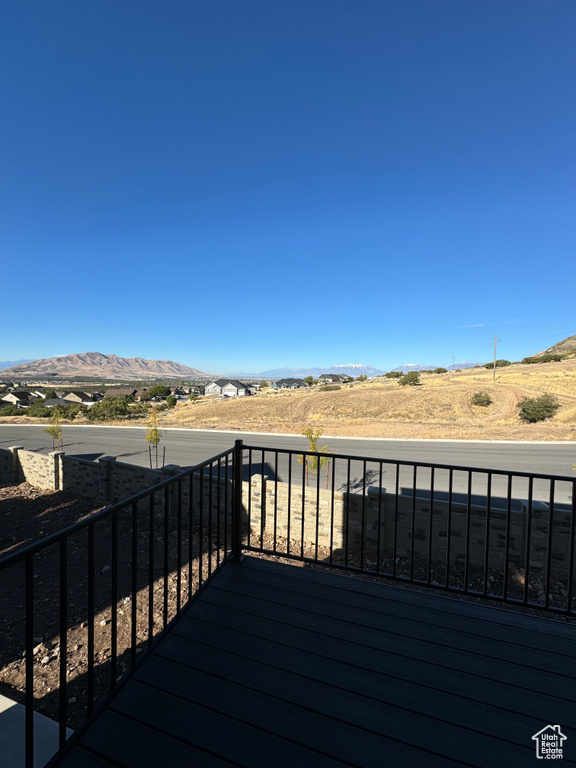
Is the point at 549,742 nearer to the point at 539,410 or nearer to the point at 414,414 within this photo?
the point at 539,410

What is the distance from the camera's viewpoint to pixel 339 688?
1.97 metres

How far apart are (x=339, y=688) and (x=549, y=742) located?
1.01 metres

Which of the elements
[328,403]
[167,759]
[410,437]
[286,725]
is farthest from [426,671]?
[328,403]

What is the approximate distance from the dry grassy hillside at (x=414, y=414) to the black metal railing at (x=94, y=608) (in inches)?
685

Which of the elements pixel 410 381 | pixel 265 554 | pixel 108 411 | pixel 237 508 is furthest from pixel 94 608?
pixel 410 381

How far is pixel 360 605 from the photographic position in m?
2.73

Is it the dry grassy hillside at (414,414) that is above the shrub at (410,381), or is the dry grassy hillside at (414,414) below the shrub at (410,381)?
below

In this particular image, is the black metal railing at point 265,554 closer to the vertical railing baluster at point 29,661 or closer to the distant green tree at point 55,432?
the vertical railing baluster at point 29,661

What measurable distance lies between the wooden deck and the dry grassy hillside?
19.1 meters

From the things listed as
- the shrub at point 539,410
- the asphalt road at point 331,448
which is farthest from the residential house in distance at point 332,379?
the asphalt road at point 331,448

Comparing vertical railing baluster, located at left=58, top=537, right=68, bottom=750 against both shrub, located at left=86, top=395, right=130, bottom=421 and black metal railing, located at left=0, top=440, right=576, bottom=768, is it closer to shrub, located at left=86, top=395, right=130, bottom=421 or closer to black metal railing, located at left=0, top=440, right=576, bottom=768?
black metal railing, located at left=0, top=440, right=576, bottom=768

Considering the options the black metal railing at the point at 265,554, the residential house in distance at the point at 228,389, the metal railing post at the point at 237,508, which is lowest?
the residential house in distance at the point at 228,389

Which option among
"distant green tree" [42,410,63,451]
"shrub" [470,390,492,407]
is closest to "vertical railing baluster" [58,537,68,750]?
"distant green tree" [42,410,63,451]

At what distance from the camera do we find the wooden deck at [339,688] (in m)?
1.63
